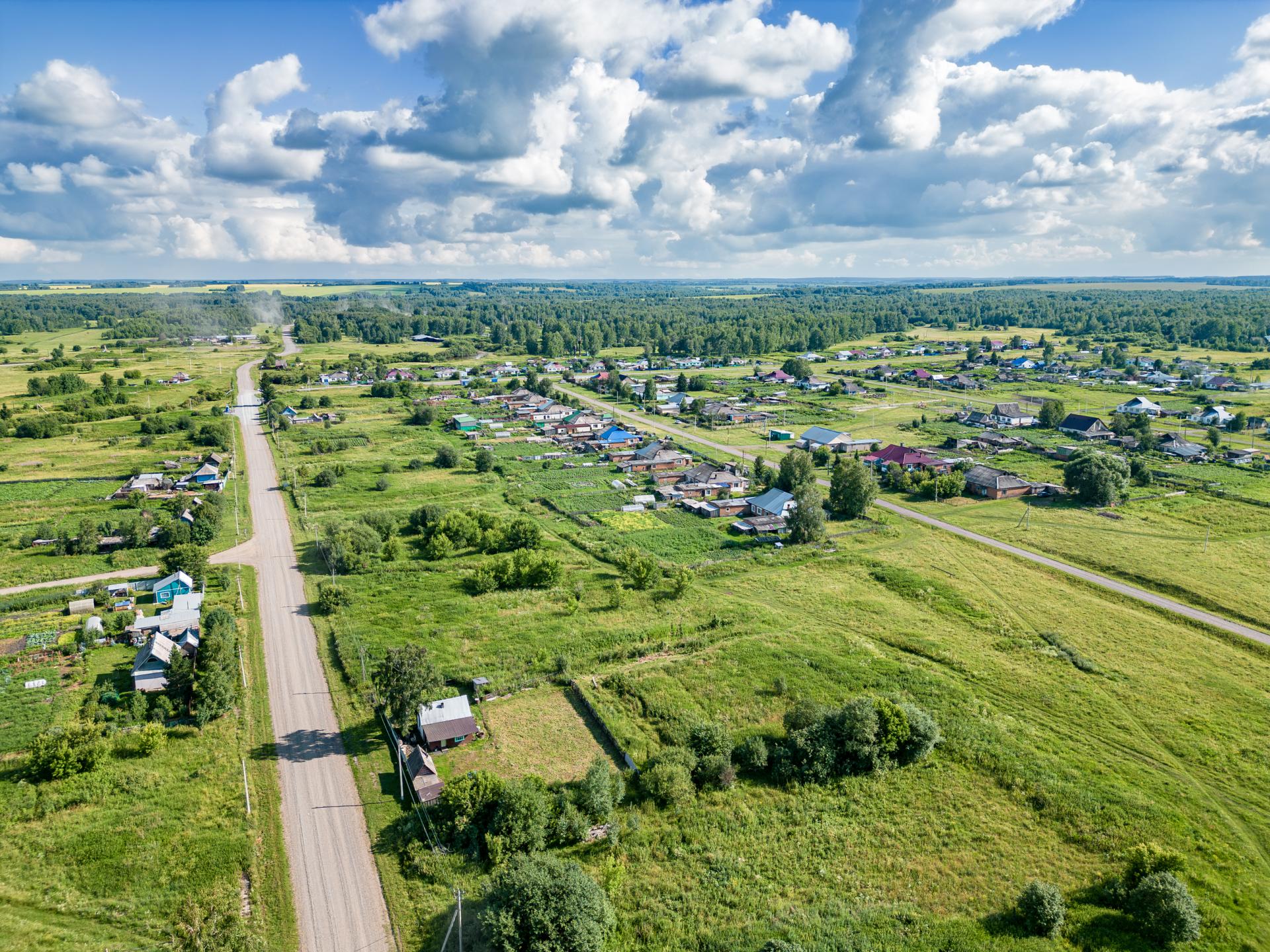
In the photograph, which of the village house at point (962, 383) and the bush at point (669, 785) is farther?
the village house at point (962, 383)

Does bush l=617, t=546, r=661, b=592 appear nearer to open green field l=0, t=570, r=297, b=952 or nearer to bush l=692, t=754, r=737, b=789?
bush l=692, t=754, r=737, b=789

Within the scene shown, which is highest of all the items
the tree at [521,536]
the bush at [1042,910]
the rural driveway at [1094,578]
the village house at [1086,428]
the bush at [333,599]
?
the village house at [1086,428]

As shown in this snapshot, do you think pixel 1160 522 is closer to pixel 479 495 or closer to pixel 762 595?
pixel 762 595

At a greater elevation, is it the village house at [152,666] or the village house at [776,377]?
the village house at [776,377]

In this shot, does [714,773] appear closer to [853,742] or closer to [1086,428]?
[853,742]

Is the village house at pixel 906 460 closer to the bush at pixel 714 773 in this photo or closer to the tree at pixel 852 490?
the tree at pixel 852 490

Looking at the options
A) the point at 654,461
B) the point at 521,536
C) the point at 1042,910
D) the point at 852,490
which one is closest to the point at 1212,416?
the point at 852,490

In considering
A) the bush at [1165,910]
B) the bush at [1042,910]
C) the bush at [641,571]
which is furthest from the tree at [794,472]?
the bush at [1165,910]
